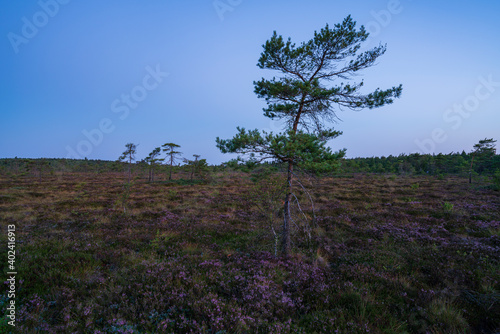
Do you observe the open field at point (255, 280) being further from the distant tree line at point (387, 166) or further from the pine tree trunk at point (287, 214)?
the distant tree line at point (387, 166)

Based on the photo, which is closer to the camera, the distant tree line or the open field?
the open field

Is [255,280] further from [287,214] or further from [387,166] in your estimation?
[387,166]

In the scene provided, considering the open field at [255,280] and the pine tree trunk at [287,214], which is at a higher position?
the pine tree trunk at [287,214]

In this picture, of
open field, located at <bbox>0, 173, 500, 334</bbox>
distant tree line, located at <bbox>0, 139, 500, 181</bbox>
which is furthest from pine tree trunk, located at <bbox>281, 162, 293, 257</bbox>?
distant tree line, located at <bbox>0, 139, 500, 181</bbox>

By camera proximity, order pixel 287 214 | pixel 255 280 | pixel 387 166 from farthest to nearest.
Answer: pixel 387 166
pixel 287 214
pixel 255 280

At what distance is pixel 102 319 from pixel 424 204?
65.7 ft

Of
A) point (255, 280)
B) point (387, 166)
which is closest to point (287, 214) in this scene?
point (255, 280)

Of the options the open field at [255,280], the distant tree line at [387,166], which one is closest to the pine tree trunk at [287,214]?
the open field at [255,280]

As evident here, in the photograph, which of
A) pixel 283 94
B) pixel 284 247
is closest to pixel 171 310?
pixel 284 247

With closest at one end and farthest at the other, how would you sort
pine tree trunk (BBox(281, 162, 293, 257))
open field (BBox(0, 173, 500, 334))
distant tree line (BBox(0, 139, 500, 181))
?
1. open field (BBox(0, 173, 500, 334))
2. pine tree trunk (BBox(281, 162, 293, 257))
3. distant tree line (BBox(0, 139, 500, 181))

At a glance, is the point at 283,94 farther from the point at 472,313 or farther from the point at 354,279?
the point at 472,313

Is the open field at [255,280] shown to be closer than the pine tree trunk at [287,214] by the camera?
Yes

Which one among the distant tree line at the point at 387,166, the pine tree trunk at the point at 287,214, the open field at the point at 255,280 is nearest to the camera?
the open field at the point at 255,280

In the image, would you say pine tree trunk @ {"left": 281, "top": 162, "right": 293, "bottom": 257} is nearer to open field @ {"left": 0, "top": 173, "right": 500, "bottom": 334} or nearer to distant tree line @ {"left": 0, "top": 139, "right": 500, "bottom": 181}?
open field @ {"left": 0, "top": 173, "right": 500, "bottom": 334}
